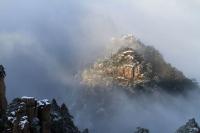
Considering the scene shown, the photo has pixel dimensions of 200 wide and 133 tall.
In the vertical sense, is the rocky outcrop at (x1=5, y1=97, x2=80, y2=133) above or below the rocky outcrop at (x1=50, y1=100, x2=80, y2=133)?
below

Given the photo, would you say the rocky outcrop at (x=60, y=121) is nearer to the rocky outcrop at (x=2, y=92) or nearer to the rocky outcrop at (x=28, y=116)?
the rocky outcrop at (x=28, y=116)

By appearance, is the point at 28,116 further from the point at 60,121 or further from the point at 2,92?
the point at 60,121

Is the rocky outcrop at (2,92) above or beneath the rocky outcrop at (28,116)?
above

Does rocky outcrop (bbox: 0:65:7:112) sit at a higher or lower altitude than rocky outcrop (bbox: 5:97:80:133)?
higher

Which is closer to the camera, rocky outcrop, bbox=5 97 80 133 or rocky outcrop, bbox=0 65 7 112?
rocky outcrop, bbox=5 97 80 133

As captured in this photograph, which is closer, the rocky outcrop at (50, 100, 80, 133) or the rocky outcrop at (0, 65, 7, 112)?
the rocky outcrop at (0, 65, 7, 112)

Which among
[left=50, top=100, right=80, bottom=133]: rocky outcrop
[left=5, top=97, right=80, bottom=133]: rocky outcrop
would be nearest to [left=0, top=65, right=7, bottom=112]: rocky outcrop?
[left=5, top=97, right=80, bottom=133]: rocky outcrop

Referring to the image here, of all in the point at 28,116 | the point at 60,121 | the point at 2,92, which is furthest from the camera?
the point at 60,121

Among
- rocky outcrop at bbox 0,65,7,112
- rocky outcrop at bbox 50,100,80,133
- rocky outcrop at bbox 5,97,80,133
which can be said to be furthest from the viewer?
rocky outcrop at bbox 50,100,80,133

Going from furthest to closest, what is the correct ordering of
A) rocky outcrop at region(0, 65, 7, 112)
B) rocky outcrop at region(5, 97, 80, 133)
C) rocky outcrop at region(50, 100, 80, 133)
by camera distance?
rocky outcrop at region(50, 100, 80, 133)
rocky outcrop at region(0, 65, 7, 112)
rocky outcrop at region(5, 97, 80, 133)

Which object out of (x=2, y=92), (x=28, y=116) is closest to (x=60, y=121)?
(x=2, y=92)

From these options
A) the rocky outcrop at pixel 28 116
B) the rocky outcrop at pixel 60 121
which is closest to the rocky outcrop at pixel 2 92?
the rocky outcrop at pixel 28 116

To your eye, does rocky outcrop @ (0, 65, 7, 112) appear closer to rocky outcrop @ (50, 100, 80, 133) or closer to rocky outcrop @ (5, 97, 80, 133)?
rocky outcrop @ (5, 97, 80, 133)

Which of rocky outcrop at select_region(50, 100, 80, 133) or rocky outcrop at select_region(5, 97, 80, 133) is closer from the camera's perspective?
rocky outcrop at select_region(5, 97, 80, 133)
